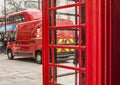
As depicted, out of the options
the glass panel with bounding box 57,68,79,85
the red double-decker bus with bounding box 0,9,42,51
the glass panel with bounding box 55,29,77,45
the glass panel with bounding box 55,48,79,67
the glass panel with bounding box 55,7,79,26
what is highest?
the red double-decker bus with bounding box 0,9,42,51

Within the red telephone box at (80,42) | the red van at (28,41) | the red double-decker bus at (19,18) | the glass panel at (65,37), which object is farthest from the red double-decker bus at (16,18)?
the red telephone box at (80,42)

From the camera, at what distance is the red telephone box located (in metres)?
2.14

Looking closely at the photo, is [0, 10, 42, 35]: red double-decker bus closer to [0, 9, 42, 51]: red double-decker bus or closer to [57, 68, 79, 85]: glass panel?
[0, 9, 42, 51]: red double-decker bus

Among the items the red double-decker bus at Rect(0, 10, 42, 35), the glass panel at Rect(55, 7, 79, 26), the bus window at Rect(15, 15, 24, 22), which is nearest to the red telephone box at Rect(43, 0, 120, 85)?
the glass panel at Rect(55, 7, 79, 26)

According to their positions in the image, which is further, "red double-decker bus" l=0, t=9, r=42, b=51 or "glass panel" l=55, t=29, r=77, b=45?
"red double-decker bus" l=0, t=9, r=42, b=51

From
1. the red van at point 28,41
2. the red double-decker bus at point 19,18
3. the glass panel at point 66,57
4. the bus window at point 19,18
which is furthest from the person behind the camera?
the bus window at point 19,18

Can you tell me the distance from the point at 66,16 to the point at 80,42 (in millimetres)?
653

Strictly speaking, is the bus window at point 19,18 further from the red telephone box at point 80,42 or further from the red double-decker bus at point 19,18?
the red telephone box at point 80,42

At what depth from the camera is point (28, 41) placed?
1338 centimetres

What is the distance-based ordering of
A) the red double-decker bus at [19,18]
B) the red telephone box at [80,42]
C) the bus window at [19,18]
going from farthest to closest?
the bus window at [19,18], the red double-decker bus at [19,18], the red telephone box at [80,42]

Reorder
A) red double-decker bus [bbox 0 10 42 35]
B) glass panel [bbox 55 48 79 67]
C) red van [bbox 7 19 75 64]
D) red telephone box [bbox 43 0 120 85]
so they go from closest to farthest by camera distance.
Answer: red telephone box [bbox 43 0 120 85], glass panel [bbox 55 48 79 67], red van [bbox 7 19 75 64], red double-decker bus [bbox 0 10 42 35]

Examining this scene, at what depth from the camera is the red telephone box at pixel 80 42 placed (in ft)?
7.04

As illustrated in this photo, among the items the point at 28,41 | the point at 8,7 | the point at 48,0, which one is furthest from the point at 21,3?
the point at 48,0
